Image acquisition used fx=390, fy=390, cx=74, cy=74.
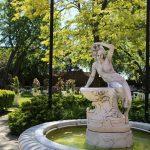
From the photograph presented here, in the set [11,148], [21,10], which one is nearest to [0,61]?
[21,10]

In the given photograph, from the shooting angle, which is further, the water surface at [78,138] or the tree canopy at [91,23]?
the tree canopy at [91,23]

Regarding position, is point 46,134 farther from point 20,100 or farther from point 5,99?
point 20,100

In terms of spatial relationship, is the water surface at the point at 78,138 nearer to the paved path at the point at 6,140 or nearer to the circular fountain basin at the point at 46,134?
the circular fountain basin at the point at 46,134

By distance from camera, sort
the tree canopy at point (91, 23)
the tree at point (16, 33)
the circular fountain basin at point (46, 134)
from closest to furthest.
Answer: the circular fountain basin at point (46, 134), the tree canopy at point (91, 23), the tree at point (16, 33)

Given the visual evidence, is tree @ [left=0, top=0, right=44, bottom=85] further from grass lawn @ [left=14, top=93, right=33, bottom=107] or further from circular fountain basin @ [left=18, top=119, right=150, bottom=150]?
circular fountain basin @ [left=18, top=119, right=150, bottom=150]

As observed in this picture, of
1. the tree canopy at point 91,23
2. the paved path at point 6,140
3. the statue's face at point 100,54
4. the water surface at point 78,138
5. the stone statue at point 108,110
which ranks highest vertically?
the tree canopy at point 91,23

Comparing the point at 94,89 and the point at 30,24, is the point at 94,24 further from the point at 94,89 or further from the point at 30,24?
the point at 30,24

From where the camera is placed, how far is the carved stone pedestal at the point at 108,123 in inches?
317

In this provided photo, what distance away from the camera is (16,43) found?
47812mm

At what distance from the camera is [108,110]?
27.0ft

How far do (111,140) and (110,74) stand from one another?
4.54ft

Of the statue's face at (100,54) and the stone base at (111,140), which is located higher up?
the statue's face at (100,54)

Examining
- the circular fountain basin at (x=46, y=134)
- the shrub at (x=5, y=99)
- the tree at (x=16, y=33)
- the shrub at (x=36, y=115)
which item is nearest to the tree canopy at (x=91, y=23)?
the shrub at (x=5, y=99)

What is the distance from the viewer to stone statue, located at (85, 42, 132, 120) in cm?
805
